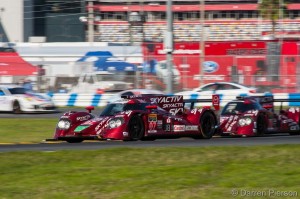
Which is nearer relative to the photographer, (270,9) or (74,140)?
(74,140)

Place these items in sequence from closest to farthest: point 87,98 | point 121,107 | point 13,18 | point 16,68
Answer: point 121,107 < point 87,98 < point 16,68 < point 13,18

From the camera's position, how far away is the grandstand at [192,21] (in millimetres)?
62625

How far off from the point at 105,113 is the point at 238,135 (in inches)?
138

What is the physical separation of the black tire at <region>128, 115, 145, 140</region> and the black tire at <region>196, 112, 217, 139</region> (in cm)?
161

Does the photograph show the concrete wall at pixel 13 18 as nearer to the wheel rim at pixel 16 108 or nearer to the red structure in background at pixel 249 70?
the red structure in background at pixel 249 70

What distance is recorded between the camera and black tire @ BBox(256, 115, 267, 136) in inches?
719

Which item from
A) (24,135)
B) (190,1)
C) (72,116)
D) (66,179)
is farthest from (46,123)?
(190,1)

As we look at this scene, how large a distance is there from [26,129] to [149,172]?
12164 mm

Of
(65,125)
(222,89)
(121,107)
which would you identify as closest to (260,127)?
(121,107)

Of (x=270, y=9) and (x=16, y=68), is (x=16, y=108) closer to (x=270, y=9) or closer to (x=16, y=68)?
(x=16, y=68)

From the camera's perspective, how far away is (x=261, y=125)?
1834cm

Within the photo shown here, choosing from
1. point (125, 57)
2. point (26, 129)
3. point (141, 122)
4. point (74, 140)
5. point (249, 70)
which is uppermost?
point (125, 57)

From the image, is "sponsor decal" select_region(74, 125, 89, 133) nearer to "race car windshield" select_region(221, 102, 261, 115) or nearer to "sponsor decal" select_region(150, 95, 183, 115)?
"sponsor decal" select_region(150, 95, 183, 115)

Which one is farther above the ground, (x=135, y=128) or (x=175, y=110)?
(x=175, y=110)
